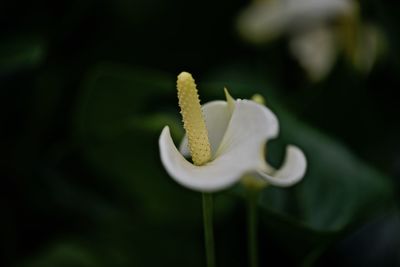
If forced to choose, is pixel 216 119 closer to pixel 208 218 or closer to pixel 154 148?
pixel 208 218

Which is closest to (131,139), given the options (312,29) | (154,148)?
(154,148)

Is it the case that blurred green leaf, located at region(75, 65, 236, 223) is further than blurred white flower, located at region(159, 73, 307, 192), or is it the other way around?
blurred green leaf, located at region(75, 65, 236, 223)

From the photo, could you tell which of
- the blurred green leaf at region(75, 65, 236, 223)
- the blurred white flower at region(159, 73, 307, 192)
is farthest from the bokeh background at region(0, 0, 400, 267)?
the blurred white flower at region(159, 73, 307, 192)

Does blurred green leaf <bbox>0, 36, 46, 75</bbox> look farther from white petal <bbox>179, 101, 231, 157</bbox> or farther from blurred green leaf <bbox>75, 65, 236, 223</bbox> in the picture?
white petal <bbox>179, 101, 231, 157</bbox>

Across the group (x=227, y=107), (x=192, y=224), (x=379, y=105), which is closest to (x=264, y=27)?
(x=379, y=105)

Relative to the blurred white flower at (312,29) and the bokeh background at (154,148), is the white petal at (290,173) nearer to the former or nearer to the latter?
the bokeh background at (154,148)

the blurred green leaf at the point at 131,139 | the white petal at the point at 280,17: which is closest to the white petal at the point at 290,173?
the blurred green leaf at the point at 131,139

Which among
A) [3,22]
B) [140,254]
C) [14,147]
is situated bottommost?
[140,254]

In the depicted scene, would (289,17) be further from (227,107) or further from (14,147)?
(227,107)
